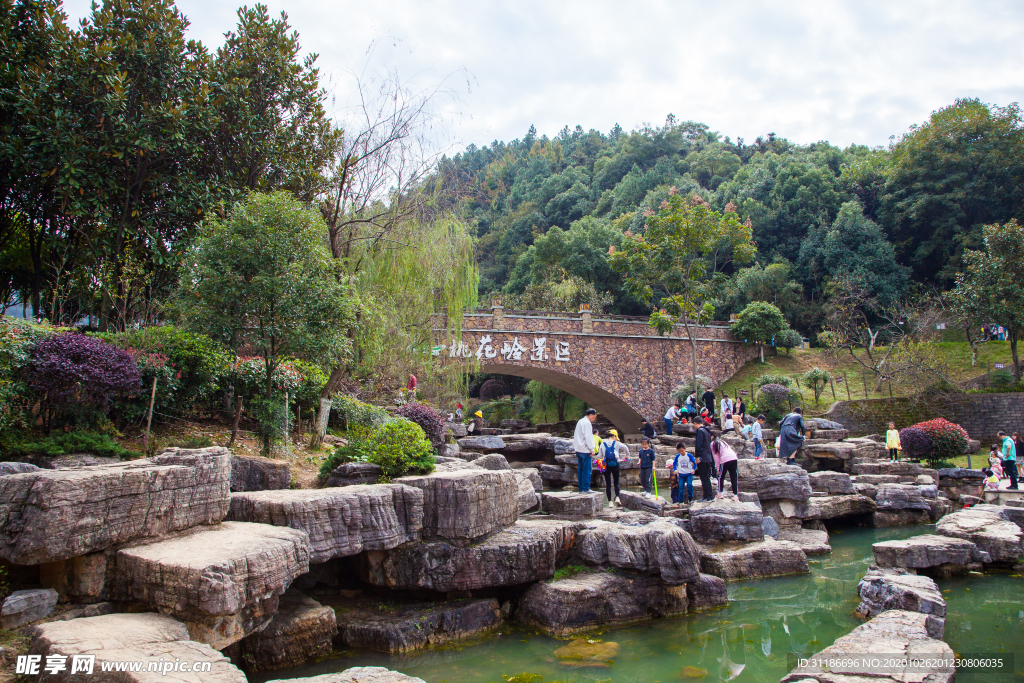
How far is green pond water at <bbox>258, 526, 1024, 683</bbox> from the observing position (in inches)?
209

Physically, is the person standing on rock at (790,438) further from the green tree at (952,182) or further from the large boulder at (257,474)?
the green tree at (952,182)

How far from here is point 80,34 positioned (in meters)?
10.1

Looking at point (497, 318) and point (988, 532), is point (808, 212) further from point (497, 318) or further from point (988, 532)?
point (988, 532)

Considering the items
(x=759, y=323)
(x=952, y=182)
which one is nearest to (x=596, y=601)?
(x=759, y=323)

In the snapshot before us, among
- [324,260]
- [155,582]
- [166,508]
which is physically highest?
[324,260]

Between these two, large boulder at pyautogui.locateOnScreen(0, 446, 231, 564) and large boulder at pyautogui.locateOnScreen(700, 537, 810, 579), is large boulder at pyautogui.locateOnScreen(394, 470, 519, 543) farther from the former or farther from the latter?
large boulder at pyautogui.locateOnScreen(700, 537, 810, 579)

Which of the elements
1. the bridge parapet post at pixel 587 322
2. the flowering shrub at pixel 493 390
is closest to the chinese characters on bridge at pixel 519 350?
the bridge parapet post at pixel 587 322

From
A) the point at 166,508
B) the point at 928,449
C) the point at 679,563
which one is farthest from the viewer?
the point at 928,449

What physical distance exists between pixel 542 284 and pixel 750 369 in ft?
37.2

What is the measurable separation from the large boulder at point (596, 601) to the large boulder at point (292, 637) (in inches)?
77.9

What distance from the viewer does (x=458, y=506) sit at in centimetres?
641

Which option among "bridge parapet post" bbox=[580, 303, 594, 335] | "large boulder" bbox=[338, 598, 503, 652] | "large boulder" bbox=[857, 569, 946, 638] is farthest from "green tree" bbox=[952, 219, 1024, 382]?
"large boulder" bbox=[338, 598, 503, 652]

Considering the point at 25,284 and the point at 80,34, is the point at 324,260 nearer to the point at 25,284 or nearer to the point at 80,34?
the point at 80,34

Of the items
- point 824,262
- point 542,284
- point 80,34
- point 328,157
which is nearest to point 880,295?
point 824,262
